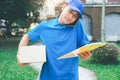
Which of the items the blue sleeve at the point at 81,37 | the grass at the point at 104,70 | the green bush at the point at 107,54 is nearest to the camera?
the blue sleeve at the point at 81,37

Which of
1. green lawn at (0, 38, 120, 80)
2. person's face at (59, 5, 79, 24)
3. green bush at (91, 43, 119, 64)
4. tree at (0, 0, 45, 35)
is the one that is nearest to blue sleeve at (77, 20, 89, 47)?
person's face at (59, 5, 79, 24)

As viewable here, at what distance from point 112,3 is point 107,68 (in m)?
17.9

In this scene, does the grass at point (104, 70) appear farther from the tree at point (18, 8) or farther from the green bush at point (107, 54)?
the tree at point (18, 8)

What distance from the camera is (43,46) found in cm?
433

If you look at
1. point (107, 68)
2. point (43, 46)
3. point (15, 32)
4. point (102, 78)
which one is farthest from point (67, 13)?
point (15, 32)

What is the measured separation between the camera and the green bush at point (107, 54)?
52.1 ft

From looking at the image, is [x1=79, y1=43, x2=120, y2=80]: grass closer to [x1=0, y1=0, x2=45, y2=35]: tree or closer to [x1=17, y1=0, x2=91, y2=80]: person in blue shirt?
[x1=17, y1=0, x2=91, y2=80]: person in blue shirt

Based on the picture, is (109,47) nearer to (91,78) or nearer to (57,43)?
(91,78)

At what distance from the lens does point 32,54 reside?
427 cm

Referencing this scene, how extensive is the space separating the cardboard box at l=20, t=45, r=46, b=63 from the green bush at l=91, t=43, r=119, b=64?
38.4 ft

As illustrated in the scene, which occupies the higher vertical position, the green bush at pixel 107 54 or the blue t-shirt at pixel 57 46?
the blue t-shirt at pixel 57 46

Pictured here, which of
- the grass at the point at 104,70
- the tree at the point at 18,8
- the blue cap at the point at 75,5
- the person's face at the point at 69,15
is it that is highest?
the blue cap at the point at 75,5

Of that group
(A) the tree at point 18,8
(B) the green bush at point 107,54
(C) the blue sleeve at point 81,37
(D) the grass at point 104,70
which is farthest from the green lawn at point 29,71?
(A) the tree at point 18,8

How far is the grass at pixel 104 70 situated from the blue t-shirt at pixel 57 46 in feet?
25.9
